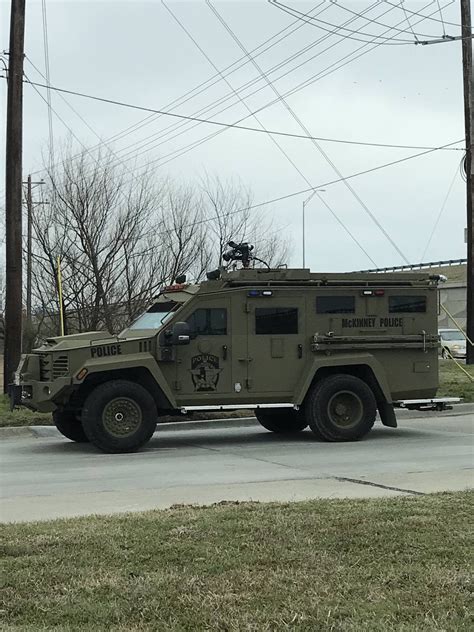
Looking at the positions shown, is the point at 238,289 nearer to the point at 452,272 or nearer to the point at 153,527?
A: the point at 153,527

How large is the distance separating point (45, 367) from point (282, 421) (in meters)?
4.08

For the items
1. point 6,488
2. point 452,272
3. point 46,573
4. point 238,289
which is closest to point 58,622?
point 46,573

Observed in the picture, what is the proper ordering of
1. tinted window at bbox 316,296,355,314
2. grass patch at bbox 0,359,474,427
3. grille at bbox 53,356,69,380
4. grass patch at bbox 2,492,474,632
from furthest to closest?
1. grass patch at bbox 0,359,474,427
2. tinted window at bbox 316,296,355,314
3. grille at bbox 53,356,69,380
4. grass patch at bbox 2,492,474,632

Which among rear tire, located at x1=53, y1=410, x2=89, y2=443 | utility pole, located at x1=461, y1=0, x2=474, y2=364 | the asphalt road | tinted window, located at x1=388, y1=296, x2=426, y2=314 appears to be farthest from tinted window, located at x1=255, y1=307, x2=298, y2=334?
utility pole, located at x1=461, y1=0, x2=474, y2=364

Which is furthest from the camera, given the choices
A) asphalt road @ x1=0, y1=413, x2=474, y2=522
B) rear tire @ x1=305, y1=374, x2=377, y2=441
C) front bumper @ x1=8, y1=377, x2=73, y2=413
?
rear tire @ x1=305, y1=374, x2=377, y2=441

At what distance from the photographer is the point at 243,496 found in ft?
25.0

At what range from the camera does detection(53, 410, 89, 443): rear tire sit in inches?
476

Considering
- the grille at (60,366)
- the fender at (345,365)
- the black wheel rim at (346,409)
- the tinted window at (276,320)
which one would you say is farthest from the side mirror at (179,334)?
the black wheel rim at (346,409)

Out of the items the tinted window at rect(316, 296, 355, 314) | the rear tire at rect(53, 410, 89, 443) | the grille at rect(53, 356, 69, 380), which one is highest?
the tinted window at rect(316, 296, 355, 314)

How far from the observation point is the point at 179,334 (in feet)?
36.4

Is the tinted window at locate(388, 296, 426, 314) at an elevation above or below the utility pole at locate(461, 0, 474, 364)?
below

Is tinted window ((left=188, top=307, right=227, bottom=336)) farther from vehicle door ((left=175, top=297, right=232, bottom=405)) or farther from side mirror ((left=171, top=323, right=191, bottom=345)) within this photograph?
side mirror ((left=171, top=323, right=191, bottom=345))

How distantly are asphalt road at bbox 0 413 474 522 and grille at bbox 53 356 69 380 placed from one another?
1.09 metres

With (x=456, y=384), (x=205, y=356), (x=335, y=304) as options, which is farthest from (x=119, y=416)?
(x=456, y=384)
